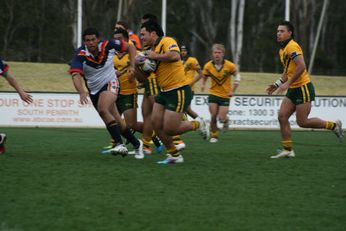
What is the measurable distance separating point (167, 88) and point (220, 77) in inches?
254

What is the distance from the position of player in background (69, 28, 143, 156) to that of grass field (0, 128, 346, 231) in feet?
1.87

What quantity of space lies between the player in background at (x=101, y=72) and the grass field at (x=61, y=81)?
1928 cm

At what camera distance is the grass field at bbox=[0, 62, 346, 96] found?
3106 centimetres

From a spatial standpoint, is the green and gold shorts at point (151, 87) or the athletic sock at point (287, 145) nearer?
the athletic sock at point (287, 145)

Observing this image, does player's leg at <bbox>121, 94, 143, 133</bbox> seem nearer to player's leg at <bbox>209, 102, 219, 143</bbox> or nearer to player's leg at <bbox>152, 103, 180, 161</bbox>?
player's leg at <bbox>152, 103, 180, 161</bbox>

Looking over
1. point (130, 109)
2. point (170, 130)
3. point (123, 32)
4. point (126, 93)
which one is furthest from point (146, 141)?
point (170, 130)

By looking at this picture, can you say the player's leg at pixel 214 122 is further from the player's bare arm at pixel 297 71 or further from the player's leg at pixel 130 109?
the player's bare arm at pixel 297 71

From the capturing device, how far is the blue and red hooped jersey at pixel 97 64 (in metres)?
10.5

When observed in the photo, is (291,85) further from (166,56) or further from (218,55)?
(218,55)

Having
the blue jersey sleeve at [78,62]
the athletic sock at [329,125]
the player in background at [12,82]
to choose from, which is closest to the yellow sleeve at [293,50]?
the athletic sock at [329,125]

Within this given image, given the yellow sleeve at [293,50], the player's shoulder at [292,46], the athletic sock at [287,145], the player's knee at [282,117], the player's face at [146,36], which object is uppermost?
the player's face at [146,36]

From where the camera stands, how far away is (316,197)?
7.51 meters

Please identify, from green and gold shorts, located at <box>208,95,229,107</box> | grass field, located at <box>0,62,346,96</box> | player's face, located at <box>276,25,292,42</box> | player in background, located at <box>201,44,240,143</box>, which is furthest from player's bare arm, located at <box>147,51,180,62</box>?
grass field, located at <box>0,62,346,96</box>

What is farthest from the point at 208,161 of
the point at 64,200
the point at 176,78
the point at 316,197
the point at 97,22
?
the point at 97,22
